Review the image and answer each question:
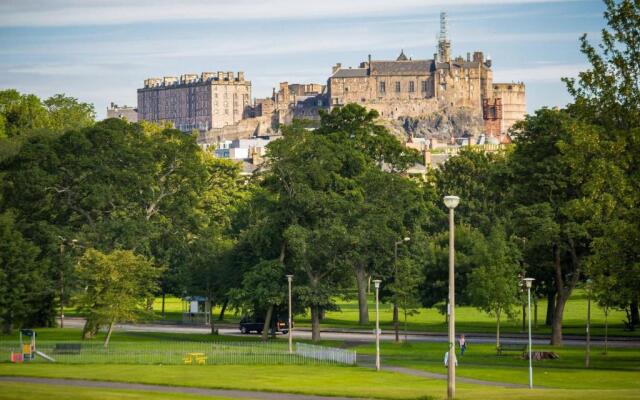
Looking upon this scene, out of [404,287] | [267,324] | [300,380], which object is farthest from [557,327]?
[300,380]

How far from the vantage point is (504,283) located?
295 feet

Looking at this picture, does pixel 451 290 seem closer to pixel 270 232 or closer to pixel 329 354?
pixel 329 354

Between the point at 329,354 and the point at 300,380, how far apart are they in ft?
41.7

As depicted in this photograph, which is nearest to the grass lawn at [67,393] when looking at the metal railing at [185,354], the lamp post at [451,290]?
the lamp post at [451,290]

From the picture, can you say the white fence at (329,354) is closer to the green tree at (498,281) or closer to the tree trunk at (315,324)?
the tree trunk at (315,324)

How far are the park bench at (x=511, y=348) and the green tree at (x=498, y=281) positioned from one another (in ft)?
3.60

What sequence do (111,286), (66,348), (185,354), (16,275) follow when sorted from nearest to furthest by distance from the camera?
(185,354) < (66,348) < (111,286) < (16,275)

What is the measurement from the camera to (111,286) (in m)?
93.0

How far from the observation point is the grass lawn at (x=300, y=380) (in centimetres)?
5569

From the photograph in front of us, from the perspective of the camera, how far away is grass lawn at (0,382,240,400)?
52.8 m

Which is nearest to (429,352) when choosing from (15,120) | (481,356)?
(481,356)

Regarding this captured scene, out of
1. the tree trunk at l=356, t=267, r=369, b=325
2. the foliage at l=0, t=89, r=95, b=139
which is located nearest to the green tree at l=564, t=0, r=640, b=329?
the tree trunk at l=356, t=267, r=369, b=325

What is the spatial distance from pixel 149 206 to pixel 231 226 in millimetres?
26183

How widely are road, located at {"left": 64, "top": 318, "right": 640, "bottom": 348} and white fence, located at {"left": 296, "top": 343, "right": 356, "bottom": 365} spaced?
1426cm
